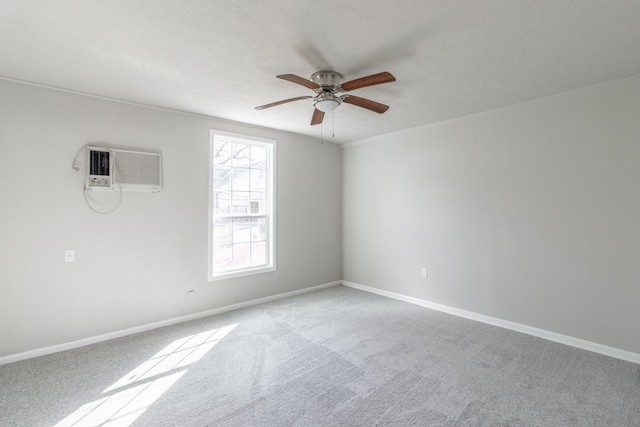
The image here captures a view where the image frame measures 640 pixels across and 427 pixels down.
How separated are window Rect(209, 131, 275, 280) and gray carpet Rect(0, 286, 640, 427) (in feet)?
3.30

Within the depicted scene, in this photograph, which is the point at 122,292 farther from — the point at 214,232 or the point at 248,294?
the point at 248,294

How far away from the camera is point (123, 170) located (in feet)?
10.6

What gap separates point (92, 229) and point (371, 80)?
10.1ft

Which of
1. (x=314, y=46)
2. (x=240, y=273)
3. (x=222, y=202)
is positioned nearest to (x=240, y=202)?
(x=222, y=202)

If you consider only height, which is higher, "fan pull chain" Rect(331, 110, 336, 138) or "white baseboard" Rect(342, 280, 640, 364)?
"fan pull chain" Rect(331, 110, 336, 138)

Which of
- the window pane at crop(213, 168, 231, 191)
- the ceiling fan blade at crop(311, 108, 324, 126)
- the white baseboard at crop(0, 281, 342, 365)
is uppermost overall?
the ceiling fan blade at crop(311, 108, 324, 126)

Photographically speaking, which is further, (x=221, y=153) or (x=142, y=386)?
(x=221, y=153)

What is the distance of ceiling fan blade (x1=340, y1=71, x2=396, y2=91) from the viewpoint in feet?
6.83

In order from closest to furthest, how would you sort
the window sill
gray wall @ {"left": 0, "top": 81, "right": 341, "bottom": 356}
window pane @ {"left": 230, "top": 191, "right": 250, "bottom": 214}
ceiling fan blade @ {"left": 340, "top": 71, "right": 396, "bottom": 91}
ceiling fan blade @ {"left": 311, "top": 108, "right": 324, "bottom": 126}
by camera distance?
ceiling fan blade @ {"left": 340, "top": 71, "right": 396, "bottom": 91} < gray wall @ {"left": 0, "top": 81, "right": 341, "bottom": 356} < ceiling fan blade @ {"left": 311, "top": 108, "right": 324, "bottom": 126} < the window sill < window pane @ {"left": 230, "top": 191, "right": 250, "bottom": 214}

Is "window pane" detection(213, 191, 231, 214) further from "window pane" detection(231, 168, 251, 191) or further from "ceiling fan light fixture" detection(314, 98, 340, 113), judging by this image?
"ceiling fan light fixture" detection(314, 98, 340, 113)

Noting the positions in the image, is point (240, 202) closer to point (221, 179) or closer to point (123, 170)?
point (221, 179)

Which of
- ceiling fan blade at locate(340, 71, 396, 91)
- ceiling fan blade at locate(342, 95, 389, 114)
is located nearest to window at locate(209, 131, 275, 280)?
ceiling fan blade at locate(342, 95, 389, 114)

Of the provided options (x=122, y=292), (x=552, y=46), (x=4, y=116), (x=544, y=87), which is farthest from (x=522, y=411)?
(x=4, y=116)

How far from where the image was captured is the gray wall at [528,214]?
110 inches
